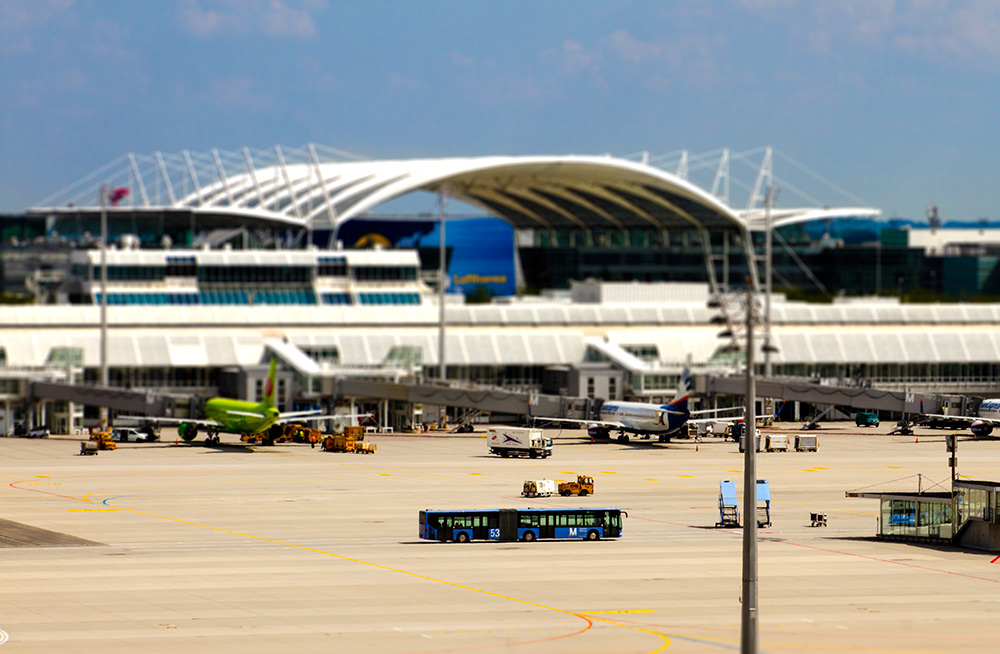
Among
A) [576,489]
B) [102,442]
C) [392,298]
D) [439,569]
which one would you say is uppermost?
[392,298]

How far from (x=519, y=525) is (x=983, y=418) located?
63.2m

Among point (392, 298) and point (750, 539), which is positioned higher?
point (392, 298)

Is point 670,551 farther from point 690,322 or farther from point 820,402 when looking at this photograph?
point 690,322

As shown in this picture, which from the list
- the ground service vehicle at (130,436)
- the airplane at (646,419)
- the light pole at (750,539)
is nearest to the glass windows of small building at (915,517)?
the light pole at (750,539)

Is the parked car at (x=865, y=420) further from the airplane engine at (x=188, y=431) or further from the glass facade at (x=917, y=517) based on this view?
the glass facade at (x=917, y=517)

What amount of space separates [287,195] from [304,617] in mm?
139990

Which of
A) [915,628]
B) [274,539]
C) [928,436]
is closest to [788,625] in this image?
[915,628]

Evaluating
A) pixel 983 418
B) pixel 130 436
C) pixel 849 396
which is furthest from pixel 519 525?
pixel 983 418

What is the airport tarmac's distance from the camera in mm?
40438

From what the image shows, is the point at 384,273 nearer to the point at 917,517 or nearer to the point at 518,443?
the point at 518,443

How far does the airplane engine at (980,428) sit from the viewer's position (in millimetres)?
111250

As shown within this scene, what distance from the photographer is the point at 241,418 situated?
4099 inches

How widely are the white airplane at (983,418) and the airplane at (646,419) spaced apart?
1631 centimetres

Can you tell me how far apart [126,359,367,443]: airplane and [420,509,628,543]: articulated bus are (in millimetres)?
42533
